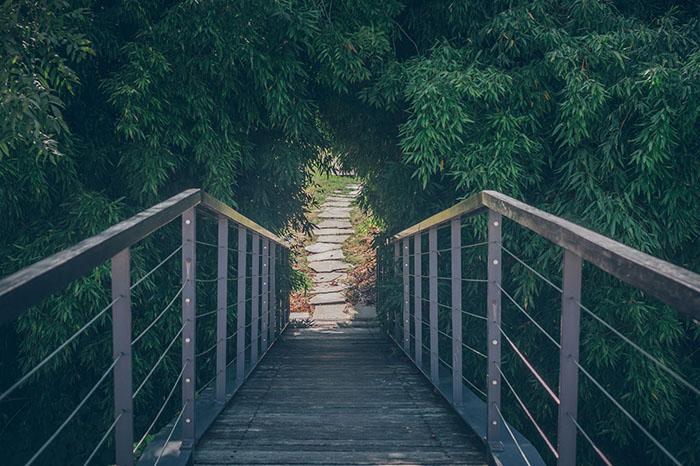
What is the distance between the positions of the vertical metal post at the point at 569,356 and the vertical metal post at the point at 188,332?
127 centimetres

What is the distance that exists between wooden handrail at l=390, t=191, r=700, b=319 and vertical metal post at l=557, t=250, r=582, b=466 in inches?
3.1

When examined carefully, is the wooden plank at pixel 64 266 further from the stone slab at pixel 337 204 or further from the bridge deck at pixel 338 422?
the stone slab at pixel 337 204

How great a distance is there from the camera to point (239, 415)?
3.01m

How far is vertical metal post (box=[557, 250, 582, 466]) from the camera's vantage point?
1614 mm

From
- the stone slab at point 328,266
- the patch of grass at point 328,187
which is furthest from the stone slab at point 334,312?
the patch of grass at point 328,187

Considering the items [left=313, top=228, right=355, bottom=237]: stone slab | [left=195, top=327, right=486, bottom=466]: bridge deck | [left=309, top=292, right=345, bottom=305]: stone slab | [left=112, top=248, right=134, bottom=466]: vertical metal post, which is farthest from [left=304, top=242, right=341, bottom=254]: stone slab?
[left=112, top=248, right=134, bottom=466]: vertical metal post

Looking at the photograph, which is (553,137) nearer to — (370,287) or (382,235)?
(382,235)

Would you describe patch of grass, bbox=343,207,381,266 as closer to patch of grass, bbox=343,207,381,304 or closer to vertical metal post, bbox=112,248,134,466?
patch of grass, bbox=343,207,381,304

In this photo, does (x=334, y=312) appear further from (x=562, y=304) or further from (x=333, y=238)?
(x=562, y=304)

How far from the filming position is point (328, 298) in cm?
1041

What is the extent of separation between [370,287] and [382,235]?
3194mm

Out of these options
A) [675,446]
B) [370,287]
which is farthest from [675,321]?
[370,287]

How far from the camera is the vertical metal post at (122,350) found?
1.57 metres

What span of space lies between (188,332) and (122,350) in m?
0.73
